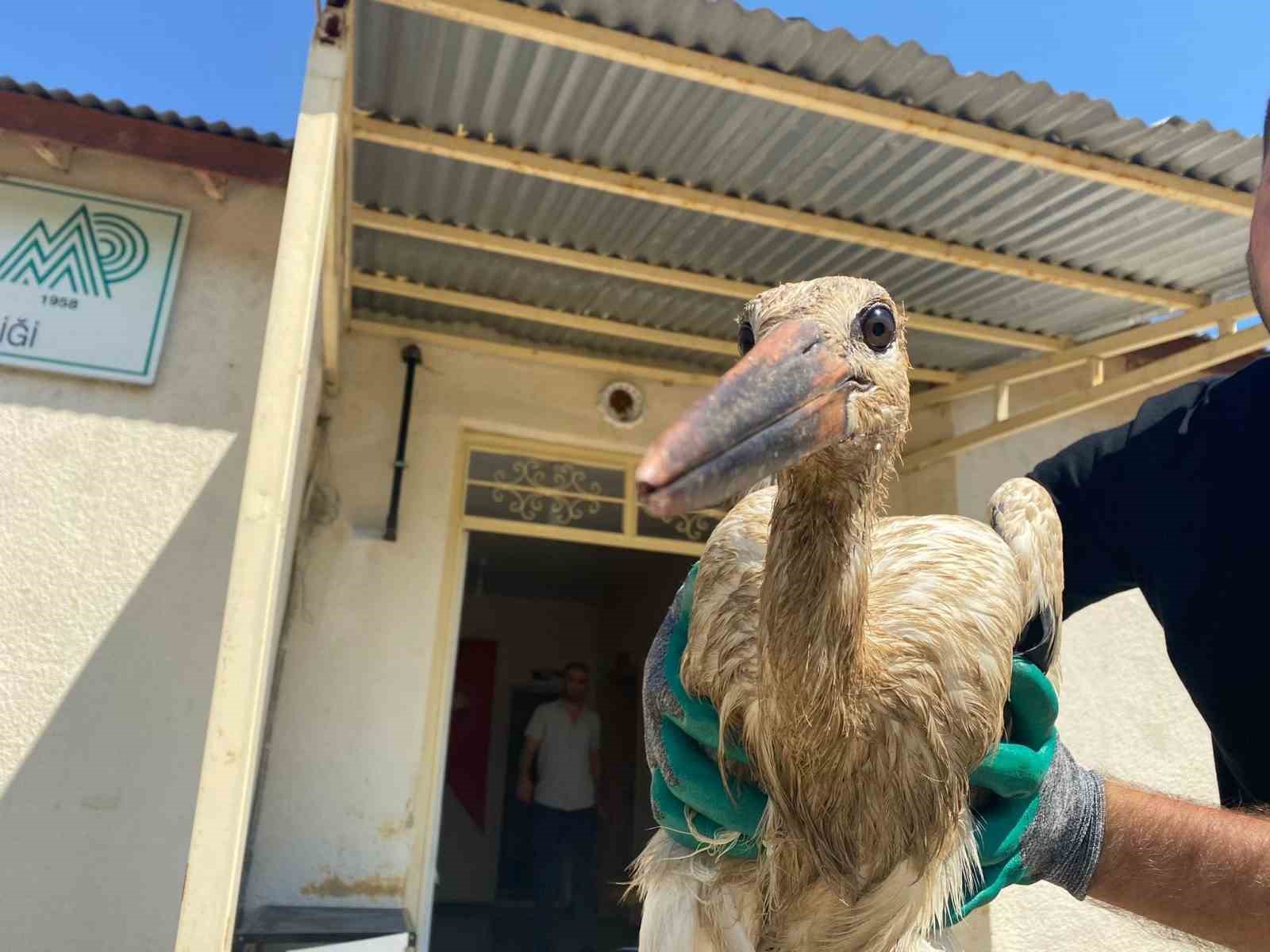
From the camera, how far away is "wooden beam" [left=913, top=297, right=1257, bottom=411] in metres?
5.27

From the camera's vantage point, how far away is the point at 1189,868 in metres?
1.88

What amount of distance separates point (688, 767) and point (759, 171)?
3.43 meters

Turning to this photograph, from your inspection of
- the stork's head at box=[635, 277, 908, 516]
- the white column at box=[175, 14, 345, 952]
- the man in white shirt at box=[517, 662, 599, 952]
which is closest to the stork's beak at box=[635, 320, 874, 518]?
the stork's head at box=[635, 277, 908, 516]

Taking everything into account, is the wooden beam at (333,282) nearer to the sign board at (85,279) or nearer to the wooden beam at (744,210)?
the wooden beam at (744,210)

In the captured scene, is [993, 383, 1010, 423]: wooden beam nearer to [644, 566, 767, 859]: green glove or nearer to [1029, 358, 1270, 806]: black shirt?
[1029, 358, 1270, 806]: black shirt

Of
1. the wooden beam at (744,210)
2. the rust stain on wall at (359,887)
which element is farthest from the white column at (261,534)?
the rust stain on wall at (359,887)

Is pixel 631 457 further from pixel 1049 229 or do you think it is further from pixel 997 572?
pixel 997 572

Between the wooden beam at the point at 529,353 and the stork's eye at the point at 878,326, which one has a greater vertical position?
the wooden beam at the point at 529,353

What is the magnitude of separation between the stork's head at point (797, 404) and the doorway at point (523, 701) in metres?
8.39

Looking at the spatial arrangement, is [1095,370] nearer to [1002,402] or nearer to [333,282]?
[1002,402]

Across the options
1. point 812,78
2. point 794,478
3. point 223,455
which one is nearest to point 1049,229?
point 812,78

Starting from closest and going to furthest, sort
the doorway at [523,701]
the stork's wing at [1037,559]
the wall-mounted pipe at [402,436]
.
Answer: the stork's wing at [1037,559] → the wall-mounted pipe at [402,436] → the doorway at [523,701]

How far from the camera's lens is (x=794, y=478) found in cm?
173

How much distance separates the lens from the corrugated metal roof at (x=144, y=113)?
14.9ft
